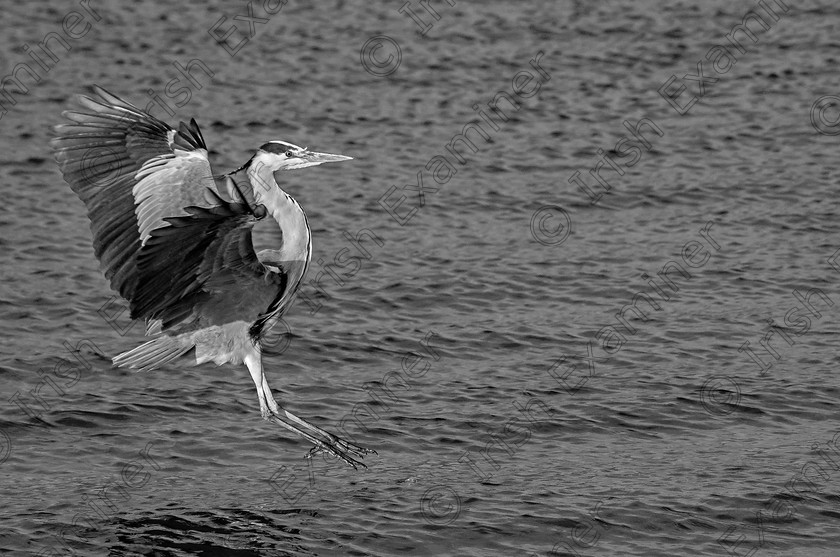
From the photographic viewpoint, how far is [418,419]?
11.1 metres

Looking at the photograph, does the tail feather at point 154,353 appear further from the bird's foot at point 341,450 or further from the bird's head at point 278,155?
the bird's head at point 278,155

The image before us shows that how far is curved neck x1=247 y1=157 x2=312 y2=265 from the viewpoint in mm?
9914

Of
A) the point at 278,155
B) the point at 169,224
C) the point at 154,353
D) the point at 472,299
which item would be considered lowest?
the point at 472,299

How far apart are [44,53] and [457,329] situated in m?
9.16

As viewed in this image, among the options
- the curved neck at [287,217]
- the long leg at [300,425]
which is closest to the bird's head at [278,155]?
the curved neck at [287,217]

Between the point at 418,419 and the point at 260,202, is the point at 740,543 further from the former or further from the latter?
the point at 260,202

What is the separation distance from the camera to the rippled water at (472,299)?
31.7 feet

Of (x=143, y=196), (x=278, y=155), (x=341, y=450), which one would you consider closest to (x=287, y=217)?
(x=278, y=155)

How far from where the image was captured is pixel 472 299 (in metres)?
13.4

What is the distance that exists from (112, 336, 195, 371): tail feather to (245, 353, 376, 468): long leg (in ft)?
1.67

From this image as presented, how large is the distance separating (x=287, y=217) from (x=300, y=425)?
157 centimetres

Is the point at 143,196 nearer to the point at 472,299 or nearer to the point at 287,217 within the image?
the point at 287,217

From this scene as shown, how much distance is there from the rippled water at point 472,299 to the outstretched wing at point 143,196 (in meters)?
1.46

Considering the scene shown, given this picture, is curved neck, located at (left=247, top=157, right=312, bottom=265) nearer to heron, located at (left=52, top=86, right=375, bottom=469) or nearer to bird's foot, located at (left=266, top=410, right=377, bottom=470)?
heron, located at (left=52, top=86, right=375, bottom=469)
